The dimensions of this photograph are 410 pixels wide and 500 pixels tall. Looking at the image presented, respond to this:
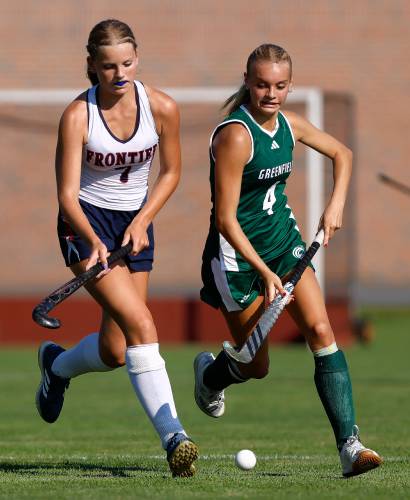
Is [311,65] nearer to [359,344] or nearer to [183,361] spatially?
[359,344]

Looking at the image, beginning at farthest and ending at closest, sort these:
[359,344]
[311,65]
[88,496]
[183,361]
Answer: [311,65] < [359,344] < [183,361] < [88,496]

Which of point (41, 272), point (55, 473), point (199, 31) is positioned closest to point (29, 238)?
point (41, 272)

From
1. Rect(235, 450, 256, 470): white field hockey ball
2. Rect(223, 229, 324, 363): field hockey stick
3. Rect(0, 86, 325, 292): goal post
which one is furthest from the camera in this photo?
Rect(0, 86, 325, 292): goal post

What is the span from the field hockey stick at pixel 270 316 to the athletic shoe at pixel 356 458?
0.56 meters

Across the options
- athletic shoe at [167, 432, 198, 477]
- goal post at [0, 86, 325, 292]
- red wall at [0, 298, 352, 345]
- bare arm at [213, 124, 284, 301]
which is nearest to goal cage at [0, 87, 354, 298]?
goal post at [0, 86, 325, 292]

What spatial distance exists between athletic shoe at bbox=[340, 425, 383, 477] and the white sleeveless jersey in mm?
1379

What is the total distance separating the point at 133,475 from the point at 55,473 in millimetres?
350

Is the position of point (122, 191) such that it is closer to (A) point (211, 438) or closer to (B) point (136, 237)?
(B) point (136, 237)

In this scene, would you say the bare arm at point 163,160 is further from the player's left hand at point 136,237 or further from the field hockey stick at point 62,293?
the field hockey stick at point 62,293

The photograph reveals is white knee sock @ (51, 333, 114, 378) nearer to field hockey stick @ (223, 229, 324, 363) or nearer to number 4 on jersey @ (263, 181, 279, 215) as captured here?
field hockey stick @ (223, 229, 324, 363)

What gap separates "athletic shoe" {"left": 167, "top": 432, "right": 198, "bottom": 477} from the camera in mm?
4910

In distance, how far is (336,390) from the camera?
17.1ft

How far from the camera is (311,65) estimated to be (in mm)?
19797

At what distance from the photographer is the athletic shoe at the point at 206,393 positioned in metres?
6.30
